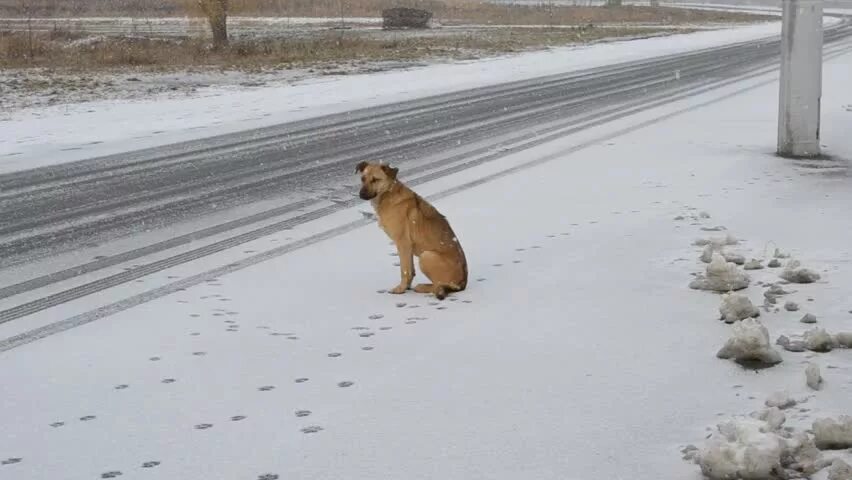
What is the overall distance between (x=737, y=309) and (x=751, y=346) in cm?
79

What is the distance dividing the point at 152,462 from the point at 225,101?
18699mm

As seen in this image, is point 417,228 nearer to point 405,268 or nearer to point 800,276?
point 405,268

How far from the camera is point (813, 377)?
5.07m

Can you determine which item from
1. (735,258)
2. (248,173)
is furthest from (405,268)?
(248,173)

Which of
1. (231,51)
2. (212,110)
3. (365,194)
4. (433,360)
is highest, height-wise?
(365,194)

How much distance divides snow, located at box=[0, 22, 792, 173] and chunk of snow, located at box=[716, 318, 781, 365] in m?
10.5

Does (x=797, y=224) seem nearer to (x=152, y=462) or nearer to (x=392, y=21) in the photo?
(x=152, y=462)

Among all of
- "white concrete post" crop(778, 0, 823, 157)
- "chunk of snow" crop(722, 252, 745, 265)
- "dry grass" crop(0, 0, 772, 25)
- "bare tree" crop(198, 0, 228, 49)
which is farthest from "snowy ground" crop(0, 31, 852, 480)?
"dry grass" crop(0, 0, 772, 25)

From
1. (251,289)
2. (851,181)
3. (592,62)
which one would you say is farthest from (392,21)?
(251,289)

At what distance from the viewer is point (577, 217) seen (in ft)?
31.5

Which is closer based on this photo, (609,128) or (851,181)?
(851,181)

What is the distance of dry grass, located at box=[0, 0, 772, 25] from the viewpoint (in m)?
69.1

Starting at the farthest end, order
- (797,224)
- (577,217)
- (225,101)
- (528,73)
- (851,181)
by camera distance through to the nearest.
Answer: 1. (528,73)
2. (225,101)
3. (851,181)
4. (577,217)
5. (797,224)

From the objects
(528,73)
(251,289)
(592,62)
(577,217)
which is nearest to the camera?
(251,289)
